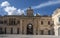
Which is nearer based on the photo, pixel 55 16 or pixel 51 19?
pixel 55 16

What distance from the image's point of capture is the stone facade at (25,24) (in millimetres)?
57438

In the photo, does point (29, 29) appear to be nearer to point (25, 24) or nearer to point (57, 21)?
point (25, 24)

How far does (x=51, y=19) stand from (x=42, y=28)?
3473 millimetres

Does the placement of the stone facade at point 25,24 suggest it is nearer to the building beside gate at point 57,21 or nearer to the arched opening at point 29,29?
the arched opening at point 29,29

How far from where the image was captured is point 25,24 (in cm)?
5797

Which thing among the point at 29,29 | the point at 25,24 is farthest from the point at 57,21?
the point at 29,29

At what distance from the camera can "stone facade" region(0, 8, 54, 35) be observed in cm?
5744

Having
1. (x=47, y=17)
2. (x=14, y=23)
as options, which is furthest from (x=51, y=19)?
(x=14, y=23)

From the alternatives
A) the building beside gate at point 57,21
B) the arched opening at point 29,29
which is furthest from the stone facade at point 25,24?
the building beside gate at point 57,21

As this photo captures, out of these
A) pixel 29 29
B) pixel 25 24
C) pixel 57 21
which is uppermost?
pixel 57 21

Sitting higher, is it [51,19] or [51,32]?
[51,19]

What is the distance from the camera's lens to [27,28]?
59406 millimetres

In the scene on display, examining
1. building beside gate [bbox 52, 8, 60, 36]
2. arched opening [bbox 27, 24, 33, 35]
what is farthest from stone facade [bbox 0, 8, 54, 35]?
building beside gate [bbox 52, 8, 60, 36]

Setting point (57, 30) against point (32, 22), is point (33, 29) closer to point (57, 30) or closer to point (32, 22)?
point (32, 22)
